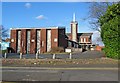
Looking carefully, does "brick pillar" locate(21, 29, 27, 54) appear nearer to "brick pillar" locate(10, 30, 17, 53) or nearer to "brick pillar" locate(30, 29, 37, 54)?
"brick pillar" locate(30, 29, 37, 54)

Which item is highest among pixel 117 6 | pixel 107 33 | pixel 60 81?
pixel 117 6

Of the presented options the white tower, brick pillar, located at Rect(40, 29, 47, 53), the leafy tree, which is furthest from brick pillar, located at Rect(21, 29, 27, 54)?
the leafy tree

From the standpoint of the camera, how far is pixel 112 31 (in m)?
29.0

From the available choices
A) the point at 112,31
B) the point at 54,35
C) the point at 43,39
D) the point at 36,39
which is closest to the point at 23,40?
the point at 36,39

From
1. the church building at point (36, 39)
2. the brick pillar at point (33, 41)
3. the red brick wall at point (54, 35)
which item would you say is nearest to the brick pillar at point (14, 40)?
the church building at point (36, 39)

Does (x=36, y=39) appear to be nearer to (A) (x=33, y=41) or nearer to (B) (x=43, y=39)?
(A) (x=33, y=41)

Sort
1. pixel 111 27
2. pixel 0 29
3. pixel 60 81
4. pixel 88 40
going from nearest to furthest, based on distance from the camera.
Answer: pixel 60 81 < pixel 111 27 < pixel 0 29 < pixel 88 40

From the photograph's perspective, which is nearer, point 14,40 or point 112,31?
point 112,31

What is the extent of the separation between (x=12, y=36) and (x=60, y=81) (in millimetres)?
75836

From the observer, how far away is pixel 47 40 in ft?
283

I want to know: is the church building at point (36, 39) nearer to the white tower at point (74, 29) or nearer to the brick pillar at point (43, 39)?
the brick pillar at point (43, 39)

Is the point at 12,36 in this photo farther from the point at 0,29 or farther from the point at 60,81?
the point at 60,81

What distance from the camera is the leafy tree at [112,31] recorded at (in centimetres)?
2847

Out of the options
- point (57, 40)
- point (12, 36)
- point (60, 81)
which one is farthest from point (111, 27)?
point (12, 36)
